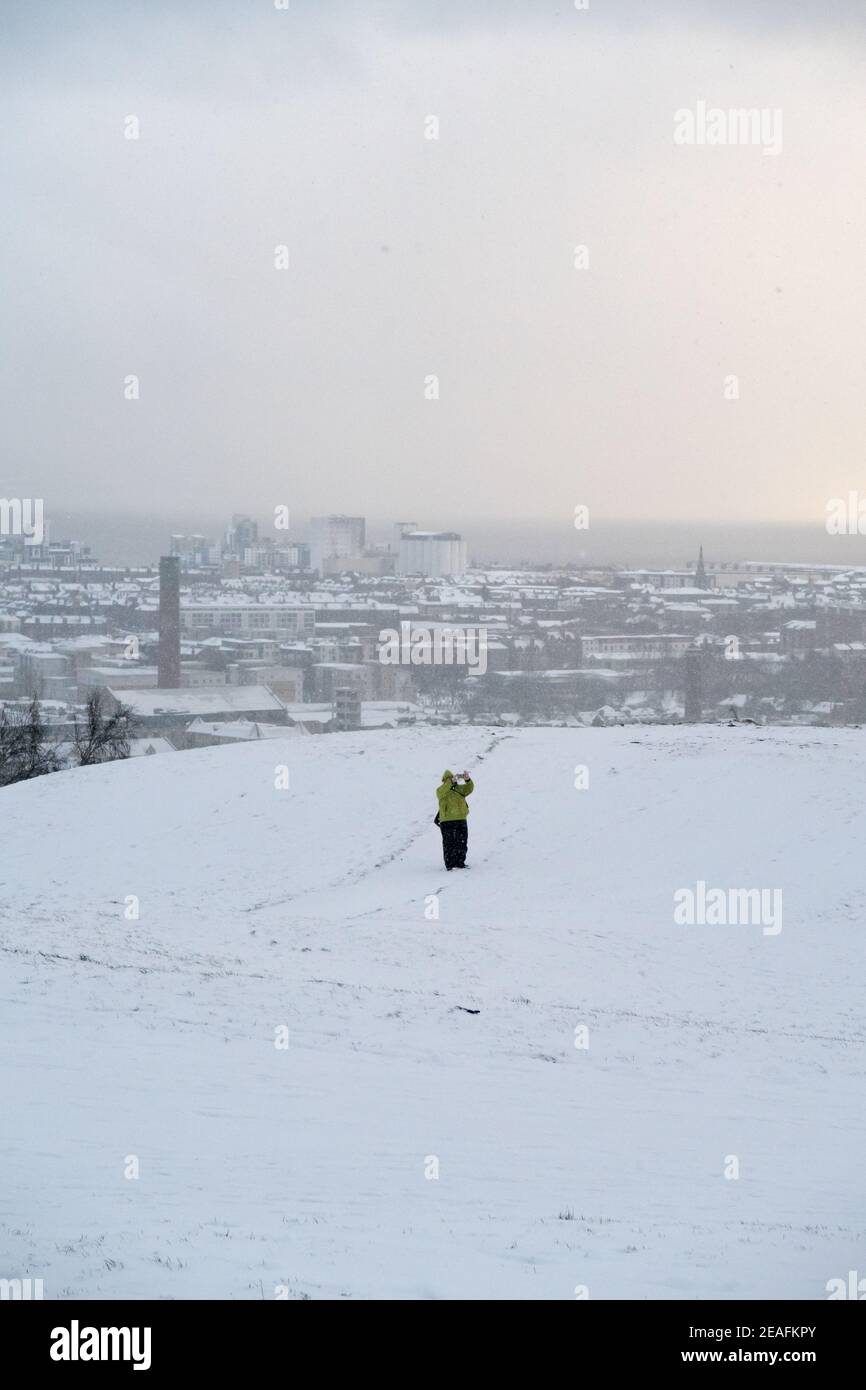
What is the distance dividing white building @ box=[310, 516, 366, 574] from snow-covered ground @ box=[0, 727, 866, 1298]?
108 metres

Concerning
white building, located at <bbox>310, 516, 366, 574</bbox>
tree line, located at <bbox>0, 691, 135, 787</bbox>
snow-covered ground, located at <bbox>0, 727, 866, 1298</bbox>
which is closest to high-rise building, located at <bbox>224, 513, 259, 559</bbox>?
white building, located at <bbox>310, 516, 366, 574</bbox>

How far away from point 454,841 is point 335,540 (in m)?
121

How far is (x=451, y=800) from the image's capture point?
20.0 m

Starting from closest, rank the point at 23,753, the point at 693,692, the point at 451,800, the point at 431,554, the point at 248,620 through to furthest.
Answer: the point at 451,800 → the point at 23,753 → the point at 693,692 → the point at 248,620 → the point at 431,554

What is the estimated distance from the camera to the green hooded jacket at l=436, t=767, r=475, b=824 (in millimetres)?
20016

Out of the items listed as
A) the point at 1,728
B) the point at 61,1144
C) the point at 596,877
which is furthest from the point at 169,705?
the point at 61,1144

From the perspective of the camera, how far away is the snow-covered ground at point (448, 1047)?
23.3 feet

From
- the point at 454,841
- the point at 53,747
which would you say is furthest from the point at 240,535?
the point at 454,841

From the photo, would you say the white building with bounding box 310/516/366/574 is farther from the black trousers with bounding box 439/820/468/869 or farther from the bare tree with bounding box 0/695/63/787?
the black trousers with bounding box 439/820/468/869

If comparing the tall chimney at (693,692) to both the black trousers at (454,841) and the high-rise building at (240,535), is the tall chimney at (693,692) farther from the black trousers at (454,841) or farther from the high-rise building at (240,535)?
the high-rise building at (240,535)

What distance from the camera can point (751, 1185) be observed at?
8508mm

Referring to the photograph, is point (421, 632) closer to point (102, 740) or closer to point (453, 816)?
point (102, 740)
